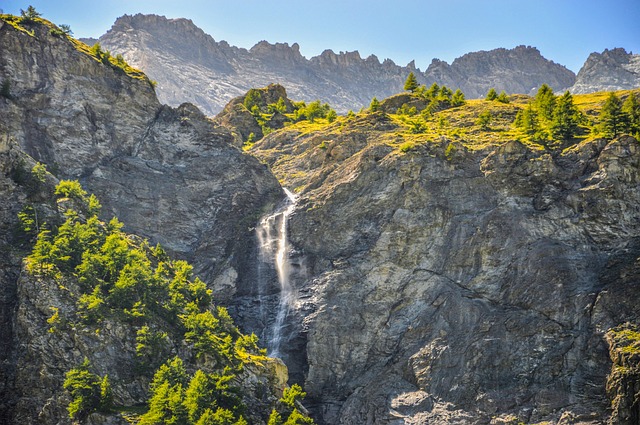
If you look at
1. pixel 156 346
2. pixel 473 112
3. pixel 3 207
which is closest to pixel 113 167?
pixel 3 207

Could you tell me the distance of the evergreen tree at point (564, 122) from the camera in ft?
243

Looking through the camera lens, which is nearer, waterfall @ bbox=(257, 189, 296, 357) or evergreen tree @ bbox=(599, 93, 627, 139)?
waterfall @ bbox=(257, 189, 296, 357)

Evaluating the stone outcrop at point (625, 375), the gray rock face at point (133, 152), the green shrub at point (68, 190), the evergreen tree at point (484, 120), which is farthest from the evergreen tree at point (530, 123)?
the green shrub at point (68, 190)

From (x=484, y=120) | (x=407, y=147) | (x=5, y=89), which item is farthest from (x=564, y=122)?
(x=5, y=89)

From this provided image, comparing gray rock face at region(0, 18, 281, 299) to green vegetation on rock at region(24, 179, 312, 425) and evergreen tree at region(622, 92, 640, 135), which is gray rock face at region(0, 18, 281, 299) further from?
evergreen tree at region(622, 92, 640, 135)

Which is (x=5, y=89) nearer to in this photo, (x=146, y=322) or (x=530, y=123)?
(x=146, y=322)

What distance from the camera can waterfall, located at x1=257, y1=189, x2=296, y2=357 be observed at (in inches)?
2645

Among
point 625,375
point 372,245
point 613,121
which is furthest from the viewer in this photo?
point 613,121

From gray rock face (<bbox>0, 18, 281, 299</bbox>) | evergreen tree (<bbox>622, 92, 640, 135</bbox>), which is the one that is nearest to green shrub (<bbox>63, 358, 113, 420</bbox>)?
gray rock face (<bbox>0, 18, 281, 299</bbox>)

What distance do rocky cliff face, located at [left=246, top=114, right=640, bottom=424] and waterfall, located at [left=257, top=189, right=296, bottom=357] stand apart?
1.48m

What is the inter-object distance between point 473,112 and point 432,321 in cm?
4831

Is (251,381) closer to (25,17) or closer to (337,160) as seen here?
(337,160)

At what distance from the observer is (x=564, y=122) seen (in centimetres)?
7469

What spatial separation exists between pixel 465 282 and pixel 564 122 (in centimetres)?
2733
